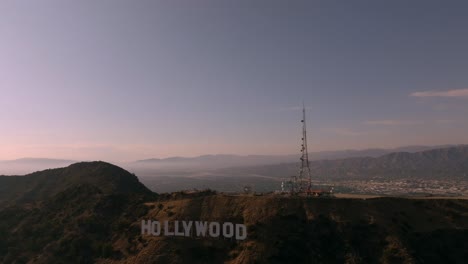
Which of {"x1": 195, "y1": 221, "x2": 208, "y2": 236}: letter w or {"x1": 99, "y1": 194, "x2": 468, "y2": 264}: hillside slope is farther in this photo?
{"x1": 195, "y1": 221, "x2": 208, "y2": 236}: letter w

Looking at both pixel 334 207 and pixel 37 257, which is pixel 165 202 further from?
pixel 334 207

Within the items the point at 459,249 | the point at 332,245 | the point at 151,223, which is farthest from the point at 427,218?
the point at 151,223

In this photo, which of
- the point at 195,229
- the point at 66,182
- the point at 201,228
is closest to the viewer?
the point at 201,228

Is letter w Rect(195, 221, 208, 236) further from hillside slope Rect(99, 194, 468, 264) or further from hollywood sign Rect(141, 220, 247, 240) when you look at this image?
hillside slope Rect(99, 194, 468, 264)

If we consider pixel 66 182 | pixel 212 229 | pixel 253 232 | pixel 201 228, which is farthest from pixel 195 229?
pixel 66 182

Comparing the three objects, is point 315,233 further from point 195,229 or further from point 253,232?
point 195,229

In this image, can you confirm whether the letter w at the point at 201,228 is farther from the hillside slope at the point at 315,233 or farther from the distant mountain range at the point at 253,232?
the hillside slope at the point at 315,233

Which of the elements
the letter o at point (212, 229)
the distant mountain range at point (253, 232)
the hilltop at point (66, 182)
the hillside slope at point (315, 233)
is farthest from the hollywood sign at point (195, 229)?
the hilltop at point (66, 182)

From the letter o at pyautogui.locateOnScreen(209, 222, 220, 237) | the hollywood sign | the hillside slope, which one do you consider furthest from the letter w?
the hillside slope
